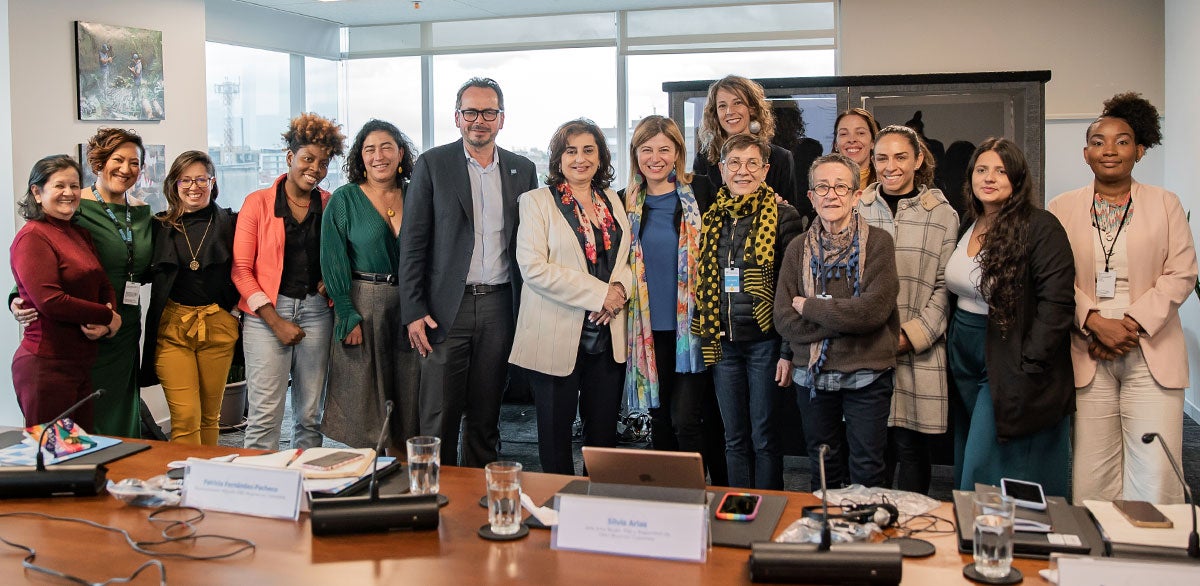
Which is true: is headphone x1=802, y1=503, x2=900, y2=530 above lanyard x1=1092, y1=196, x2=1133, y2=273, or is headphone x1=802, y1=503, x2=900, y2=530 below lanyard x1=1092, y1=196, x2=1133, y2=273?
below

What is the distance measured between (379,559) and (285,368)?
2176 millimetres

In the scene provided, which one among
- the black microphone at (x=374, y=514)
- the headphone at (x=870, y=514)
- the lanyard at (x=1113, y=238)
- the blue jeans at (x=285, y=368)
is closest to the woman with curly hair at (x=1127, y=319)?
the lanyard at (x=1113, y=238)

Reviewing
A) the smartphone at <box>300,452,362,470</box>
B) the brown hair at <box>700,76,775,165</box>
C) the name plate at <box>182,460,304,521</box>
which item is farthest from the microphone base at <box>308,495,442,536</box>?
the brown hair at <box>700,76,775,165</box>

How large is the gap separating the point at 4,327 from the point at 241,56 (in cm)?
324

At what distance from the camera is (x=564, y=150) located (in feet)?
11.5

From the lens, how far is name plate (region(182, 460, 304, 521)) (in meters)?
2.06

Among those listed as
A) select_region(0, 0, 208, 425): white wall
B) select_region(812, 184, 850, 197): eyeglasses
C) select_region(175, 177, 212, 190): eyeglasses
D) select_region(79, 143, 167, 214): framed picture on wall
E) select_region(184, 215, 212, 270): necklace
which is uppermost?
select_region(0, 0, 208, 425): white wall

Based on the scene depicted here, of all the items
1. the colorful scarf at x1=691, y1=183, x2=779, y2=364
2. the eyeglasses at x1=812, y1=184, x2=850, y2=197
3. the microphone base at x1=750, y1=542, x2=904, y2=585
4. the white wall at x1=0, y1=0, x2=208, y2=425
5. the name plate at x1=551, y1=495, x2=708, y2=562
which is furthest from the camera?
the white wall at x1=0, y1=0, x2=208, y2=425

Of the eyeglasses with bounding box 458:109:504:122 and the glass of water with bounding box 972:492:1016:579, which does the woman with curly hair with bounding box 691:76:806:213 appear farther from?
the glass of water with bounding box 972:492:1016:579

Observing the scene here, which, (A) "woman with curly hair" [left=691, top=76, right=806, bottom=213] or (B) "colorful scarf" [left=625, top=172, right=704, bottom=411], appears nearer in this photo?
(B) "colorful scarf" [left=625, top=172, right=704, bottom=411]

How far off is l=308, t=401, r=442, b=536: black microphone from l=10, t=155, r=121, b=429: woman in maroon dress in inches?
78.6

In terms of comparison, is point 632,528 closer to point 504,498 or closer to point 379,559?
point 504,498

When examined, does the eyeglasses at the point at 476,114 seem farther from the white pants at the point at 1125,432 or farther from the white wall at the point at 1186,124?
the white wall at the point at 1186,124

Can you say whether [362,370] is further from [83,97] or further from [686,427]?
[83,97]
